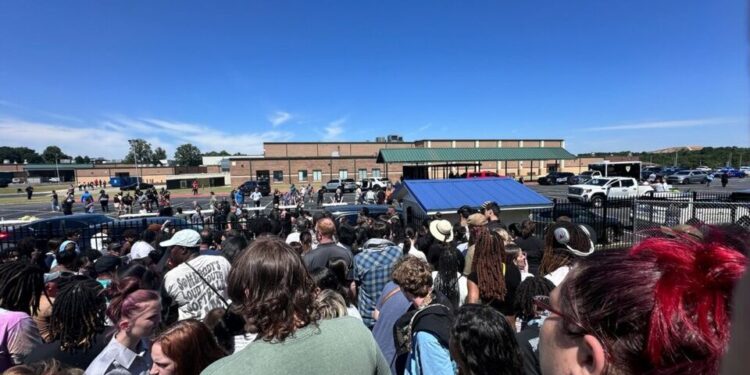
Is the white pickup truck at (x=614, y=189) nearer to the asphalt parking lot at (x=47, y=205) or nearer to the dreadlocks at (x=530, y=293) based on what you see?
the asphalt parking lot at (x=47, y=205)

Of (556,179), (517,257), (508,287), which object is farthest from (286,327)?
(556,179)

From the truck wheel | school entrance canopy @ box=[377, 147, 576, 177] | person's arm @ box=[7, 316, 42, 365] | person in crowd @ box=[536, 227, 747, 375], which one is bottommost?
the truck wheel

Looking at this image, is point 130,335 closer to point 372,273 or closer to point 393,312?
point 393,312

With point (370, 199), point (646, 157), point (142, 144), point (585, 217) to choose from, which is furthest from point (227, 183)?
point (646, 157)

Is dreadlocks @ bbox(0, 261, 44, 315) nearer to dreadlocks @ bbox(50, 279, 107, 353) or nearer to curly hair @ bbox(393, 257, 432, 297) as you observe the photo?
dreadlocks @ bbox(50, 279, 107, 353)

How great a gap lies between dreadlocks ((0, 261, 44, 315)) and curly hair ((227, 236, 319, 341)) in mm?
2713

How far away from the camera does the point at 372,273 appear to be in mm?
4320

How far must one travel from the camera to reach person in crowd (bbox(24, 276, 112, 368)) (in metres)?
2.45

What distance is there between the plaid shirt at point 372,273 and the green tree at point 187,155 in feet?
495

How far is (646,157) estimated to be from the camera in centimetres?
10831

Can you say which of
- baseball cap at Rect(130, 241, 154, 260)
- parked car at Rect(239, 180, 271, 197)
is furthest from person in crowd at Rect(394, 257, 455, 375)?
parked car at Rect(239, 180, 271, 197)

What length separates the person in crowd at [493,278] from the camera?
3.64 meters

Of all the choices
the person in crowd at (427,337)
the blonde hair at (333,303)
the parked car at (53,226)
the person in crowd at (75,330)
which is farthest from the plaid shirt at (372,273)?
the parked car at (53,226)

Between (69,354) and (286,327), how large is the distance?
1.89 metres
